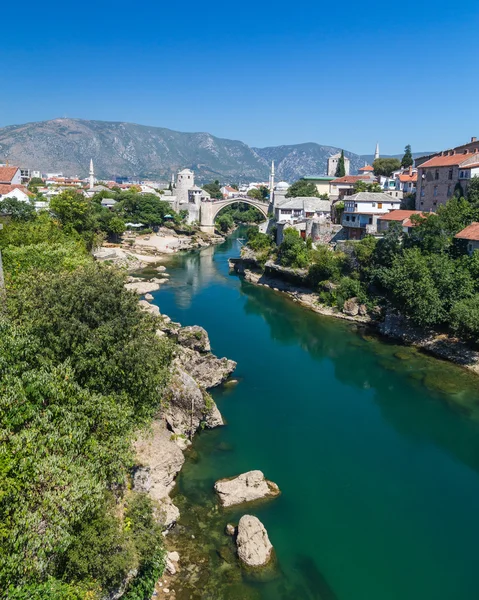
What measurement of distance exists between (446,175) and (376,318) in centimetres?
1668

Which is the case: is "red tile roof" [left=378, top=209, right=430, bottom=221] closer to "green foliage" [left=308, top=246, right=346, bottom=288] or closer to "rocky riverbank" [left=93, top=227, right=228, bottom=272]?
"green foliage" [left=308, top=246, right=346, bottom=288]

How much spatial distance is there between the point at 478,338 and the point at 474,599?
663 inches

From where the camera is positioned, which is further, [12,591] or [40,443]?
[40,443]

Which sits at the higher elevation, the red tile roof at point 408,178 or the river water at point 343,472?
the red tile roof at point 408,178

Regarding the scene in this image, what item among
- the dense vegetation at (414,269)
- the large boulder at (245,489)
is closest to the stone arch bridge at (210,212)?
the dense vegetation at (414,269)

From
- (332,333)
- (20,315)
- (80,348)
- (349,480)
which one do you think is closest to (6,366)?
(80,348)

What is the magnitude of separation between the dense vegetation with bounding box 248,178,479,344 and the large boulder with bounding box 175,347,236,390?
42.0ft

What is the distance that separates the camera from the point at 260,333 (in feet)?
108

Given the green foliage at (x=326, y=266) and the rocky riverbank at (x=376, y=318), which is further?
the green foliage at (x=326, y=266)

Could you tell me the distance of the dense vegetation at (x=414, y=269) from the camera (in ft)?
→ 91.3

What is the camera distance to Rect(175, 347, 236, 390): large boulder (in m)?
22.6

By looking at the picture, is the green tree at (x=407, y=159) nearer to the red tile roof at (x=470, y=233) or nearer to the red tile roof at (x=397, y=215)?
the red tile roof at (x=397, y=215)

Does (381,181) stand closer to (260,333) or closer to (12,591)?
(260,333)

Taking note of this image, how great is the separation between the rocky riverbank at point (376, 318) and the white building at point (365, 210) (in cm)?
796
